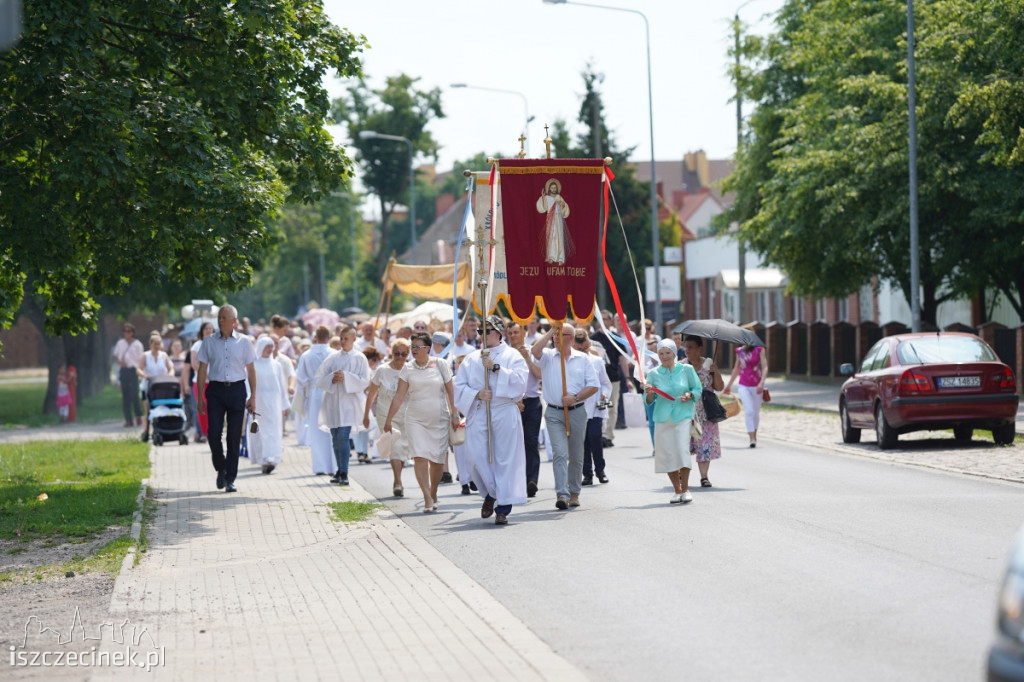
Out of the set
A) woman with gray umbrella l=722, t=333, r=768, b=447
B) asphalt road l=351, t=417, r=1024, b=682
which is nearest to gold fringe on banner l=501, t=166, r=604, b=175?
asphalt road l=351, t=417, r=1024, b=682

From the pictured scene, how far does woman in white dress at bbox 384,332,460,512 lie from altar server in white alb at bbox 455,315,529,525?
516 mm

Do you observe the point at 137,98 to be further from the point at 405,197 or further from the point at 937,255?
the point at 405,197

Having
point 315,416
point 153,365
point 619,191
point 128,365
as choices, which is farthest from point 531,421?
point 619,191

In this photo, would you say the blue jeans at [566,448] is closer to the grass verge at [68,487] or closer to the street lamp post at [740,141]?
the grass verge at [68,487]

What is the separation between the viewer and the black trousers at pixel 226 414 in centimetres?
1648

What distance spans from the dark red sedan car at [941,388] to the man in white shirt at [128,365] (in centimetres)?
1579

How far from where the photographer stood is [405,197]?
8706 centimetres

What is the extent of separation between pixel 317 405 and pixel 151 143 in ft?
17.1

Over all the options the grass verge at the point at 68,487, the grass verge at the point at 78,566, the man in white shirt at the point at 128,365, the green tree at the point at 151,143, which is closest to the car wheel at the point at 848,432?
the green tree at the point at 151,143

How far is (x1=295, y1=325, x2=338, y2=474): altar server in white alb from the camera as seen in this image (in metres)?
18.7

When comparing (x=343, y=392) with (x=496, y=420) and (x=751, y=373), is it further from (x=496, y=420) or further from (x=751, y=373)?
(x=751, y=373)

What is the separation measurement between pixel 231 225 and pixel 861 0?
26.9 metres

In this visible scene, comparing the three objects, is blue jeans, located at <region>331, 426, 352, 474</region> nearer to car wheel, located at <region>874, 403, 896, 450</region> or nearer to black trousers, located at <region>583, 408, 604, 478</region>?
black trousers, located at <region>583, 408, 604, 478</region>

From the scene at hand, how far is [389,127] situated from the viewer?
8412 cm
